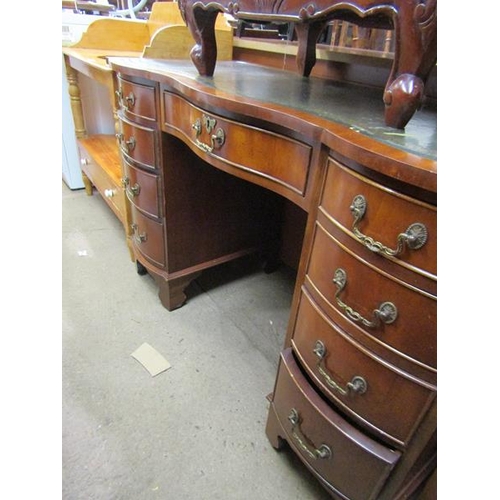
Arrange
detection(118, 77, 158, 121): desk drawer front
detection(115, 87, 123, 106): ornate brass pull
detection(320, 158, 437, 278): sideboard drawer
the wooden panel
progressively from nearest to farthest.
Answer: detection(320, 158, 437, 278): sideboard drawer
detection(118, 77, 158, 121): desk drawer front
detection(115, 87, 123, 106): ornate brass pull
the wooden panel

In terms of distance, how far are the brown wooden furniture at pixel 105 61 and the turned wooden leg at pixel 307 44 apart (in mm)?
466

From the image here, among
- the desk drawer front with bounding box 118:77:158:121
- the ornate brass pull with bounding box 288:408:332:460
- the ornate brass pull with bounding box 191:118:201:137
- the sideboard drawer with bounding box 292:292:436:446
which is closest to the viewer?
the sideboard drawer with bounding box 292:292:436:446

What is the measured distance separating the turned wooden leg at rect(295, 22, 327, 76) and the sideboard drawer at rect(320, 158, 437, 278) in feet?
2.18

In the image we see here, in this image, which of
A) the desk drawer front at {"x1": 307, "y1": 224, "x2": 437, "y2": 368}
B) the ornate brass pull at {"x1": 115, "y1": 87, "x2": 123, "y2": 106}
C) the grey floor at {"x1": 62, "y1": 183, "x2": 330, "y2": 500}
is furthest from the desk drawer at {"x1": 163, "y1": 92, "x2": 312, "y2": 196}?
the grey floor at {"x1": 62, "y1": 183, "x2": 330, "y2": 500}

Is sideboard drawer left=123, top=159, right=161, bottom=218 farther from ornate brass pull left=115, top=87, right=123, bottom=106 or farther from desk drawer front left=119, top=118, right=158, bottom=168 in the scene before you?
ornate brass pull left=115, top=87, right=123, bottom=106

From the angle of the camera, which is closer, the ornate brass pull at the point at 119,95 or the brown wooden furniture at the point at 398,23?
the brown wooden furniture at the point at 398,23

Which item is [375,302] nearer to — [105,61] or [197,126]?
[197,126]

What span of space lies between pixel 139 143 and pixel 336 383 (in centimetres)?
89

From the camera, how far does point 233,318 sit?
130cm

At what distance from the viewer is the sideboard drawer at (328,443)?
58 centimetres

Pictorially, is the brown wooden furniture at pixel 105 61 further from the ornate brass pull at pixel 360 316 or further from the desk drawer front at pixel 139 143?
the ornate brass pull at pixel 360 316

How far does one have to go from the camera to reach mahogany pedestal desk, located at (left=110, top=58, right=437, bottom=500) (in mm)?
435

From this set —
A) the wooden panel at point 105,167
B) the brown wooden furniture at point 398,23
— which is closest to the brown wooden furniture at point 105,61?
the wooden panel at point 105,167
